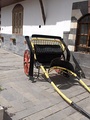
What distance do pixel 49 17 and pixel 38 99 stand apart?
4.12 metres

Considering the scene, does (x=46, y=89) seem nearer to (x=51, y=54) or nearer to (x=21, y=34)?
(x=51, y=54)

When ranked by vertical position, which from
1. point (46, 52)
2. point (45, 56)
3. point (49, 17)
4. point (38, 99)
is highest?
point (49, 17)

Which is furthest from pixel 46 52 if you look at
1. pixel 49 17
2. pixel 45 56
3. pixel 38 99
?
pixel 49 17

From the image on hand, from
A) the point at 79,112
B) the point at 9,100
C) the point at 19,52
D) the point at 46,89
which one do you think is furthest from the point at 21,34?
the point at 79,112

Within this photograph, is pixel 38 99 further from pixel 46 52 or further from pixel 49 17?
pixel 49 17

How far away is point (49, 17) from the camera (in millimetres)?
6945

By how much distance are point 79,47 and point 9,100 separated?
300cm

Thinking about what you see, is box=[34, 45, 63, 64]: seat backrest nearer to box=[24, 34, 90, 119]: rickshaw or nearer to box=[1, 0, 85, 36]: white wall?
box=[24, 34, 90, 119]: rickshaw

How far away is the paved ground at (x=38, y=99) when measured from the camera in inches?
123

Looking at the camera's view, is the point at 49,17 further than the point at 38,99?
Yes

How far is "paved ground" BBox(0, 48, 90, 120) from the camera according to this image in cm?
312

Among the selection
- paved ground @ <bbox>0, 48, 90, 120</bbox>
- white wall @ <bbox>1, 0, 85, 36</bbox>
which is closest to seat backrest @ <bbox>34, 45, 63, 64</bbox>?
paved ground @ <bbox>0, 48, 90, 120</bbox>

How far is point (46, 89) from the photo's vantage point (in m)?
4.35

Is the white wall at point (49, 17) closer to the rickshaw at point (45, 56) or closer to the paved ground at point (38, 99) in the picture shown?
the rickshaw at point (45, 56)
